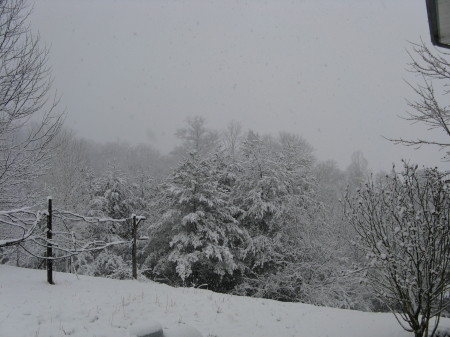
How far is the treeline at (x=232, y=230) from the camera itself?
55.2 ft

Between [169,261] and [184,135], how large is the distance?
1713cm

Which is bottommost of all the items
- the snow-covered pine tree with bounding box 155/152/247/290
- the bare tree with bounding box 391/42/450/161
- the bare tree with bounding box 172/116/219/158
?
the snow-covered pine tree with bounding box 155/152/247/290

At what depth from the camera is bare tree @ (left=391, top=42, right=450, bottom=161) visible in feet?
18.5

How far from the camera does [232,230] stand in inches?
707

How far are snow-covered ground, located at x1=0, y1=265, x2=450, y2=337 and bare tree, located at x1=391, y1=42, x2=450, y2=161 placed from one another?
4532 millimetres

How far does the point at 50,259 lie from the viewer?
729cm

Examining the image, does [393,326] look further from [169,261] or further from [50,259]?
[169,261]

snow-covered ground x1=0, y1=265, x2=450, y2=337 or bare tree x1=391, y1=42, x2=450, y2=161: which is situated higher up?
bare tree x1=391, y1=42, x2=450, y2=161

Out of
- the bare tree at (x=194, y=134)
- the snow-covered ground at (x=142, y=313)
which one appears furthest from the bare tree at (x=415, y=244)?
the bare tree at (x=194, y=134)

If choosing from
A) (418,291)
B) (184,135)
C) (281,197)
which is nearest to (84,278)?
(418,291)

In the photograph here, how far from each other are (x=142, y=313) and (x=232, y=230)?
1157cm

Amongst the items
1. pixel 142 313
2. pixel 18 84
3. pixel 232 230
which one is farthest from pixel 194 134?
pixel 142 313

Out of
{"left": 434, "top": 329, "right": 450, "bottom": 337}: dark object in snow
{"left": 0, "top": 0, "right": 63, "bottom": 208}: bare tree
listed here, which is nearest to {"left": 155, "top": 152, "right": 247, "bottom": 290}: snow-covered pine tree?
{"left": 0, "top": 0, "right": 63, "bottom": 208}: bare tree

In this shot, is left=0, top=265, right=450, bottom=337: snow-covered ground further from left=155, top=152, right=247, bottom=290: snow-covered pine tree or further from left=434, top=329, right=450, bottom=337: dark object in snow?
left=155, top=152, right=247, bottom=290: snow-covered pine tree
